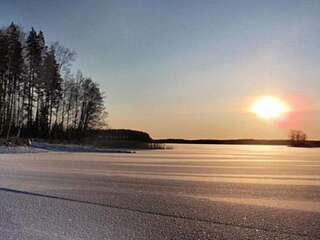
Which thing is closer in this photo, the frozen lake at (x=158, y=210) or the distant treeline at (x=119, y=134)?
the frozen lake at (x=158, y=210)

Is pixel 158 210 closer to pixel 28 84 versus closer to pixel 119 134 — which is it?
pixel 28 84

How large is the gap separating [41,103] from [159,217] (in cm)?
4276

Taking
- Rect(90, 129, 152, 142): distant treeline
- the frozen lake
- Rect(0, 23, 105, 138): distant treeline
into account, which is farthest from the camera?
Rect(90, 129, 152, 142): distant treeline

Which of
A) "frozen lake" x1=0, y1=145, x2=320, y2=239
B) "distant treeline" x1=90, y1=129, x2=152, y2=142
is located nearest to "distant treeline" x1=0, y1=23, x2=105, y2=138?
"distant treeline" x1=90, y1=129, x2=152, y2=142

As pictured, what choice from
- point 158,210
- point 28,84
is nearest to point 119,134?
point 28,84

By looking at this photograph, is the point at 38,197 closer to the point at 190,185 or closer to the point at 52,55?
the point at 190,185

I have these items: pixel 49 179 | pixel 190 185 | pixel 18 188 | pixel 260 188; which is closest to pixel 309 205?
pixel 260 188

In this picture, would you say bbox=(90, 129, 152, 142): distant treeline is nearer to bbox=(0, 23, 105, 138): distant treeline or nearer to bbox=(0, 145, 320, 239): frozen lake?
bbox=(0, 23, 105, 138): distant treeline

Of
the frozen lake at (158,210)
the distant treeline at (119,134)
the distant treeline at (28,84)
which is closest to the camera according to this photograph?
the frozen lake at (158,210)

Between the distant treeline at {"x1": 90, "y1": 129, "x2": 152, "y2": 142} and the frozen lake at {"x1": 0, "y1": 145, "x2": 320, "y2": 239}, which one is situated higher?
the distant treeline at {"x1": 90, "y1": 129, "x2": 152, "y2": 142}

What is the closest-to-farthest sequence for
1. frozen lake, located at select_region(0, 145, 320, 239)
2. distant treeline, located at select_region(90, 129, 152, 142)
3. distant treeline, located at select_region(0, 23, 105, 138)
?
frozen lake, located at select_region(0, 145, 320, 239) → distant treeline, located at select_region(0, 23, 105, 138) → distant treeline, located at select_region(90, 129, 152, 142)

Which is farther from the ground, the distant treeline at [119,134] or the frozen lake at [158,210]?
the distant treeline at [119,134]

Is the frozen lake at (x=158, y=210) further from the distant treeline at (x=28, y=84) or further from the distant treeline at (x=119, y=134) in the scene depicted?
the distant treeline at (x=119, y=134)

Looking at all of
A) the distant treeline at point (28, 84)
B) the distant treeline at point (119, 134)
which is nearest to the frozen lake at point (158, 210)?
the distant treeline at point (28, 84)
